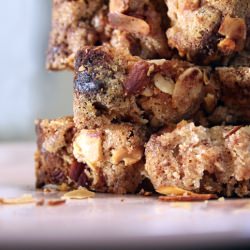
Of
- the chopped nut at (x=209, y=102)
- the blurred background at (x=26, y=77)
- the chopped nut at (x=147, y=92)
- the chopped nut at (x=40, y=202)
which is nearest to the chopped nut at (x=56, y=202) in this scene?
the chopped nut at (x=40, y=202)

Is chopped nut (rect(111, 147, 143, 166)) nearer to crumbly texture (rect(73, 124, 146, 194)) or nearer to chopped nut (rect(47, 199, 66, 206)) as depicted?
crumbly texture (rect(73, 124, 146, 194))

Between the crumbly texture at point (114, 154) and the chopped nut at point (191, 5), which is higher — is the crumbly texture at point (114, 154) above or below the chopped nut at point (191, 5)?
below

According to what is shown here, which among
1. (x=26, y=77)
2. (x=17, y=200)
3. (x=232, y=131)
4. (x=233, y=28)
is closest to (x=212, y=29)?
(x=233, y=28)

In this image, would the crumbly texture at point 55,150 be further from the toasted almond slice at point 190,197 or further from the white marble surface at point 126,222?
the toasted almond slice at point 190,197

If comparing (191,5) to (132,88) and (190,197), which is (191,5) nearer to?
(132,88)

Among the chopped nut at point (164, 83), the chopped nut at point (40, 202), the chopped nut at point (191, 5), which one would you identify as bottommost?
the chopped nut at point (40, 202)

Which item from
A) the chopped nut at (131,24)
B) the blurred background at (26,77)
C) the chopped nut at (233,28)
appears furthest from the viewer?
the blurred background at (26,77)

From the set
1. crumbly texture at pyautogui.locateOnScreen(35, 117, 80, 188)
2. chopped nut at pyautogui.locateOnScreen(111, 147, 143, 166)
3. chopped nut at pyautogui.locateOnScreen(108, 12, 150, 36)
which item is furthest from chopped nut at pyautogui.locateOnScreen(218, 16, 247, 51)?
crumbly texture at pyautogui.locateOnScreen(35, 117, 80, 188)
